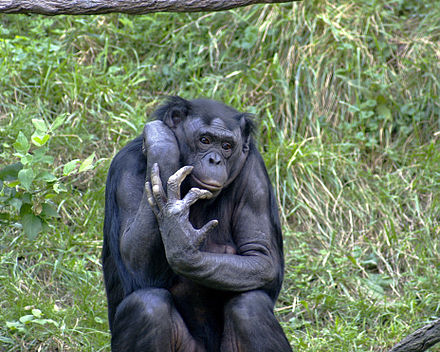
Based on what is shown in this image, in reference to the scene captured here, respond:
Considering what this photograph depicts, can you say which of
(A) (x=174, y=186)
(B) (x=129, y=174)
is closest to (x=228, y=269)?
(A) (x=174, y=186)

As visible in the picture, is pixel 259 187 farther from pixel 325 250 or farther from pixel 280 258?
pixel 325 250

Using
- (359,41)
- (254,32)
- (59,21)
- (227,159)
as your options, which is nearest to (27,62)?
(59,21)

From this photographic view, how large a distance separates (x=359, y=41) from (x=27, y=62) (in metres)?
3.39

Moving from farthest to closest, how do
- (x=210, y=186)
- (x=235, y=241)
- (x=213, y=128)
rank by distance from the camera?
1. (x=235, y=241)
2. (x=213, y=128)
3. (x=210, y=186)

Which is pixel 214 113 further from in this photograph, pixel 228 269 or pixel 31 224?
pixel 31 224

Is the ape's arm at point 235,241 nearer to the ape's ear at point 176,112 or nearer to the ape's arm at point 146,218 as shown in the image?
the ape's arm at point 146,218

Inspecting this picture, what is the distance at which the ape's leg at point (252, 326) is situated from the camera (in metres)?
4.51

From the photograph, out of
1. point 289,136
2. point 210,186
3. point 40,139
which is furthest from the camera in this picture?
point 289,136

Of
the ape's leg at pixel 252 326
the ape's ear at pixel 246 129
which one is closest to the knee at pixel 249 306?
the ape's leg at pixel 252 326

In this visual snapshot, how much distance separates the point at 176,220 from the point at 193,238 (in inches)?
5.4

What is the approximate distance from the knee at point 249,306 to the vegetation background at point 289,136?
1.46 metres

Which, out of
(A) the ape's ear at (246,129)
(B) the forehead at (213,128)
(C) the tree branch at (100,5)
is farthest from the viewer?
(A) the ape's ear at (246,129)

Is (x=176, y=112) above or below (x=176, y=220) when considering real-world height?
above

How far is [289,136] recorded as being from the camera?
25.5 ft
